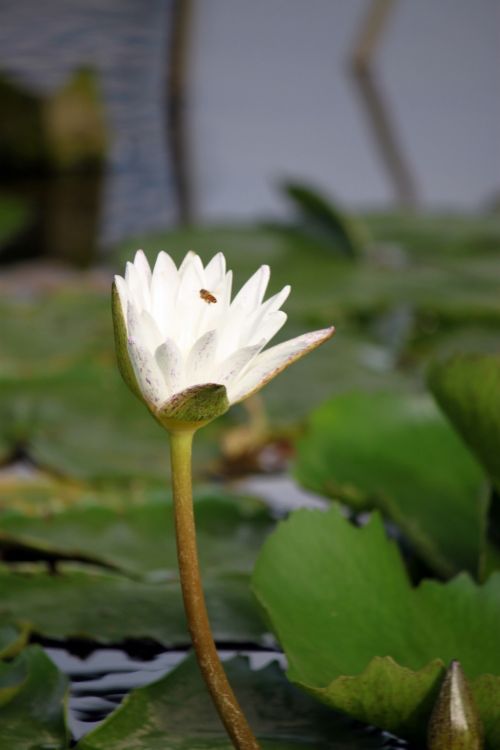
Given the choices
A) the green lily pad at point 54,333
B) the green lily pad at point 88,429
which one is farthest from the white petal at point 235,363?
the green lily pad at point 54,333

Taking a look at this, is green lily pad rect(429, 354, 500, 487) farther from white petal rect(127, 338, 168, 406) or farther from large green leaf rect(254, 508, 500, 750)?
white petal rect(127, 338, 168, 406)

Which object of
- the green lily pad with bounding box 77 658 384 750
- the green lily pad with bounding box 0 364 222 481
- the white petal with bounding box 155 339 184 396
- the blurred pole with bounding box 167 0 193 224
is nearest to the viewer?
the white petal with bounding box 155 339 184 396

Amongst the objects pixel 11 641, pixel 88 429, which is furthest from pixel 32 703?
pixel 88 429

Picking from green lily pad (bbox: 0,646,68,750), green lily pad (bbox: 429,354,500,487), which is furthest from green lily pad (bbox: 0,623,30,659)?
green lily pad (bbox: 429,354,500,487)

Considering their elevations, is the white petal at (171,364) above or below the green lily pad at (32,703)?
above

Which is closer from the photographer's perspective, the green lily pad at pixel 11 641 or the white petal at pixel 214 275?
the white petal at pixel 214 275

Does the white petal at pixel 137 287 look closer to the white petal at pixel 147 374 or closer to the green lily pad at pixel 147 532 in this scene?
the white petal at pixel 147 374
